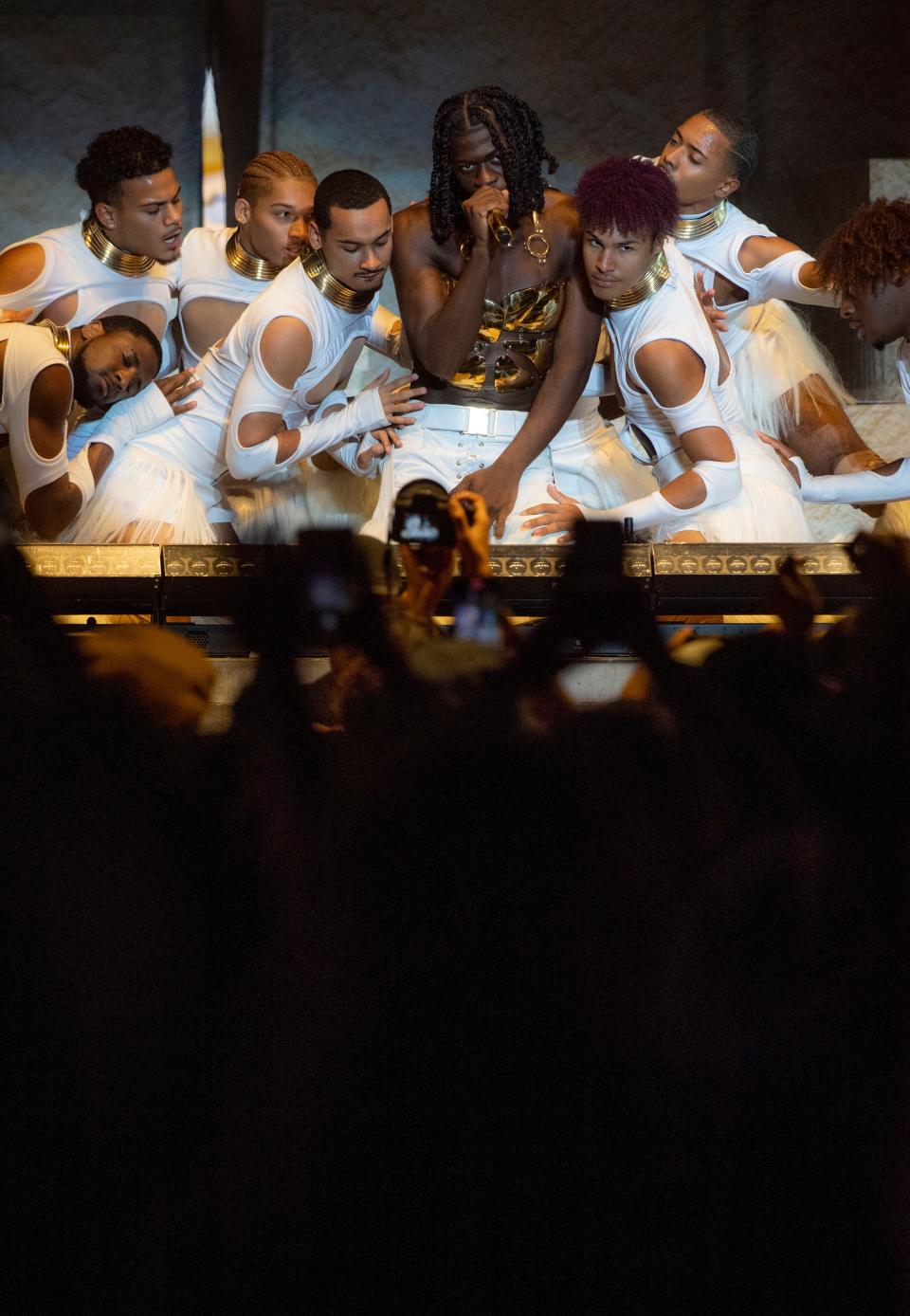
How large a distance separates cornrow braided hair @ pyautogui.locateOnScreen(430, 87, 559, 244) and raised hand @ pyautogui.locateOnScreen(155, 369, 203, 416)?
69cm

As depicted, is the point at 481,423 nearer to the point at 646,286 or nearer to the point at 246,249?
the point at 646,286

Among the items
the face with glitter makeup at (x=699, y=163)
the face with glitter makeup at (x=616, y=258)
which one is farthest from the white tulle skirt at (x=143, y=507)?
the face with glitter makeup at (x=699, y=163)

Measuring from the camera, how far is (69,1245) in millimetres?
1754

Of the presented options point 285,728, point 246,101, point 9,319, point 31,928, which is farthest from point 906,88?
point 31,928

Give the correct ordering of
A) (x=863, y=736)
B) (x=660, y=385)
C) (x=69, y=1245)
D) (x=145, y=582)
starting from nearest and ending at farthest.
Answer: (x=69, y=1245)
(x=863, y=736)
(x=145, y=582)
(x=660, y=385)

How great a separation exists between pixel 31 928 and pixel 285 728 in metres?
0.40

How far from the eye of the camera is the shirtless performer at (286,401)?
3084 millimetres

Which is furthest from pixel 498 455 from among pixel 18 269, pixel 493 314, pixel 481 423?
pixel 18 269

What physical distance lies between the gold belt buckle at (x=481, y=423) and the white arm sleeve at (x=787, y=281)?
0.76 metres

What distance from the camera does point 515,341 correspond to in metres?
3.18

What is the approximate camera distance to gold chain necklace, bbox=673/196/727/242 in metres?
3.44

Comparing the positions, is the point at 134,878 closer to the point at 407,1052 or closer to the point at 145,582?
the point at 407,1052

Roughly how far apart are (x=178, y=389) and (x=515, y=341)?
0.80 meters

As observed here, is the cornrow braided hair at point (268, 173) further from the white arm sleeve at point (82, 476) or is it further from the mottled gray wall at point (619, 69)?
the mottled gray wall at point (619, 69)
